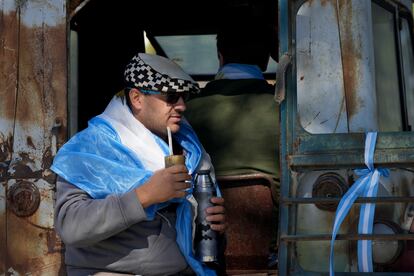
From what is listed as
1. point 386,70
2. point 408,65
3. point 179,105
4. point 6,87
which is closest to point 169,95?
point 179,105

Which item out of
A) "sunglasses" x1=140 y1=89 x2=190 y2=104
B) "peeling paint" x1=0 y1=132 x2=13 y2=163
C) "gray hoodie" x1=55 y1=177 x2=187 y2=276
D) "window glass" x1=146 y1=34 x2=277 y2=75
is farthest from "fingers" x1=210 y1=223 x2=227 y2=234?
"window glass" x1=146 y1=34 x2=277 y2=75

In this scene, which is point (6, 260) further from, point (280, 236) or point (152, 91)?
point (280, 236)

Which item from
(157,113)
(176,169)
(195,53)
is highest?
(195,53)

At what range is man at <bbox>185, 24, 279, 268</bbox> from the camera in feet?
13.0

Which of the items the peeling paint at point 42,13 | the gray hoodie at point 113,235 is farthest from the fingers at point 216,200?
the peeling paint at point 42,13

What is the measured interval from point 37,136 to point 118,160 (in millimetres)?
509

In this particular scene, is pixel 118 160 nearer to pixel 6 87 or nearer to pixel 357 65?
pixel 6 87

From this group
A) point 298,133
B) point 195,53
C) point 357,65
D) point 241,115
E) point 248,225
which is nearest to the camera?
point 298,133

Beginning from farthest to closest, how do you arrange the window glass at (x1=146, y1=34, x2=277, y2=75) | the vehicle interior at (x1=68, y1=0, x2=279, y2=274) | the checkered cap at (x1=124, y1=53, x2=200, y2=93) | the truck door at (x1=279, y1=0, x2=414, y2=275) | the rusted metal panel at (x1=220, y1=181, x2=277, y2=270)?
the window glass at (x1=146, y1=34, x2=277, y2=75) < the vehicle interior at (x1=68, y1=0, x2=279, y2=274) < the rusted metal panel at (x1=220, y1=181, x2=277, y2=270) < the checkered cap at (x1=124, y1=53, x2=200, y2=93) < the truck door at (x1=279, y1=0, x2=414, y2=275)

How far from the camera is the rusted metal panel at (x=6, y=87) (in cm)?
353

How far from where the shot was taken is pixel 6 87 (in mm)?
3592

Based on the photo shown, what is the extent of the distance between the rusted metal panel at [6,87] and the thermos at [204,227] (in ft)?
2.61

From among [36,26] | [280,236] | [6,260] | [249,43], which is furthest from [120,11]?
[280,236]

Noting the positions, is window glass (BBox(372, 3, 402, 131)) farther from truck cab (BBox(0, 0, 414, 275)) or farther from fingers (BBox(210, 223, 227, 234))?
fingers (BBox(210, 223, 227, 234))
